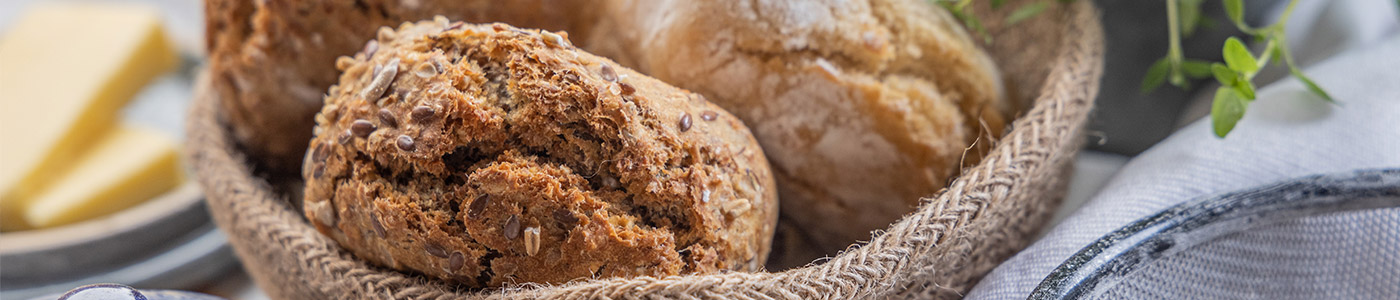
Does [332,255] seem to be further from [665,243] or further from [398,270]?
[665,243]

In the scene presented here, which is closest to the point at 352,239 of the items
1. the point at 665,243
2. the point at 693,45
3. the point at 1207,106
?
the point at 665,243

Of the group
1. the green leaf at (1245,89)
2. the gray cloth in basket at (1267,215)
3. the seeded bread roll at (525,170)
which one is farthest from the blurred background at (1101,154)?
the seeded bread roll at (525,170)

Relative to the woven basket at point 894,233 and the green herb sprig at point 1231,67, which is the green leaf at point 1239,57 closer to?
the green herb sprig at point 1231,67

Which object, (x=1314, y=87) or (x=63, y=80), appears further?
(x=63, y=80)

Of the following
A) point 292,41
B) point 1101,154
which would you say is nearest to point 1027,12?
point 1101,154

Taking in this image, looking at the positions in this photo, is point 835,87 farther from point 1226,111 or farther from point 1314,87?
point 1314,87

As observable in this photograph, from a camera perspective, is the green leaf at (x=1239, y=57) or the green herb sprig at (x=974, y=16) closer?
the green leaf at (x=1239, y=57)

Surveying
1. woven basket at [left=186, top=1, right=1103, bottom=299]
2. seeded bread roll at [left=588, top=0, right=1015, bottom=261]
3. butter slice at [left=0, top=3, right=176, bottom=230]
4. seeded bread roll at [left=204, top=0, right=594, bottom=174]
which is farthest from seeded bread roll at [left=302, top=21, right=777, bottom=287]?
butter slice at [left=0, top=3, right=176, bottom=230]
